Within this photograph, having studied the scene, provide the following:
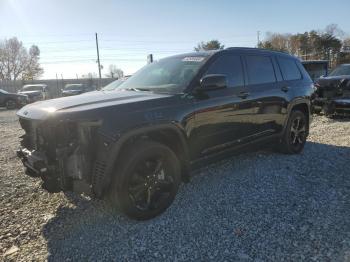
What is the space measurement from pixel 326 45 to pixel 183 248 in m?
56.1

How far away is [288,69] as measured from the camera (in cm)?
632

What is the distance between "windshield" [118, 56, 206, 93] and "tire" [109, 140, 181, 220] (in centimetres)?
87

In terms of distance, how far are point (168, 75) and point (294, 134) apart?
9.90ft

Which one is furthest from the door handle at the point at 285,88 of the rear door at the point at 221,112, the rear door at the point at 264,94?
the rear door at the point at 221,112

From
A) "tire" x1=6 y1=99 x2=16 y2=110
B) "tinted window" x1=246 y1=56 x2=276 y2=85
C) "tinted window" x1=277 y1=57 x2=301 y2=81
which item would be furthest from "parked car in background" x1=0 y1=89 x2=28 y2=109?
"tinted window" x1=246 y1=56 x2=276 y2=85

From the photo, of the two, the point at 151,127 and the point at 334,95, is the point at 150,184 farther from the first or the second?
the point at 334,95

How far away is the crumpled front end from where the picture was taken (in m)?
3.39

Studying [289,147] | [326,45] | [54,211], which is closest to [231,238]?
[54,211]

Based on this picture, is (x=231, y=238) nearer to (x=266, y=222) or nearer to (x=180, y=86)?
(x=266, y=222)

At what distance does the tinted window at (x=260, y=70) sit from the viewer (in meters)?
5.27

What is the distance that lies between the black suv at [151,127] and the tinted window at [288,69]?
A: 625 mm

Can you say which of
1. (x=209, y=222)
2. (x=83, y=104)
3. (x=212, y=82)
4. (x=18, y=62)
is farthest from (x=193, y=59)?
(x=18, y=62)

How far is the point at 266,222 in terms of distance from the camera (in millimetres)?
3719

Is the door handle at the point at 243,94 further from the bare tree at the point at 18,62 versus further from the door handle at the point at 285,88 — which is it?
the bare tree at the point at 18,62
